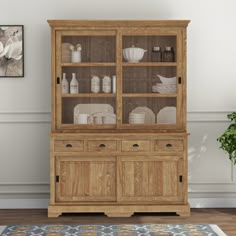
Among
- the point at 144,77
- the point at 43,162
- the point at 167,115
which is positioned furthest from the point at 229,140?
the point at 43,162

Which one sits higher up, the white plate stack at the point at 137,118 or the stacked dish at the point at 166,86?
the stacked dish at the point at 166,86

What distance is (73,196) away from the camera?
4.71m

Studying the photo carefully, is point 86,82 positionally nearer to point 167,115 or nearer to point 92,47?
point 92,47

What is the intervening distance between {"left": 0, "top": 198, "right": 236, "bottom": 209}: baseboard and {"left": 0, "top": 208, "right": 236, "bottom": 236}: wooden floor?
7.4 inches

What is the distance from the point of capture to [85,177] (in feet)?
15.4

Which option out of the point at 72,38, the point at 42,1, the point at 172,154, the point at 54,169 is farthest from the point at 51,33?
the point at 172,154

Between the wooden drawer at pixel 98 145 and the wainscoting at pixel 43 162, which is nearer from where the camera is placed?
the wooden drawer at pixel 98 145

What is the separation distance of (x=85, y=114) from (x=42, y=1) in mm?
1253

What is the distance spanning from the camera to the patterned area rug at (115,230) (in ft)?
13.4

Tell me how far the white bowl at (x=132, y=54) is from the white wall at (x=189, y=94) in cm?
47

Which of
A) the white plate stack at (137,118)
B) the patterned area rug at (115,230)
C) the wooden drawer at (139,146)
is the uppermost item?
the white plate stack at (137,118)

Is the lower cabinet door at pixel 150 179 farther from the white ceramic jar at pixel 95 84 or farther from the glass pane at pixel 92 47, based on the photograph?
the glass pane at pixel 92 47

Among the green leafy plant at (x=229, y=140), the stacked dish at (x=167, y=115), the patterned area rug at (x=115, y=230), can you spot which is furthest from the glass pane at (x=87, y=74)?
the patterned area rug at (x=115, y=230)

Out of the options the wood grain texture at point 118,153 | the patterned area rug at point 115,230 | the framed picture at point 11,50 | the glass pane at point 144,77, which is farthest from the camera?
the framed picture at point 11,50
